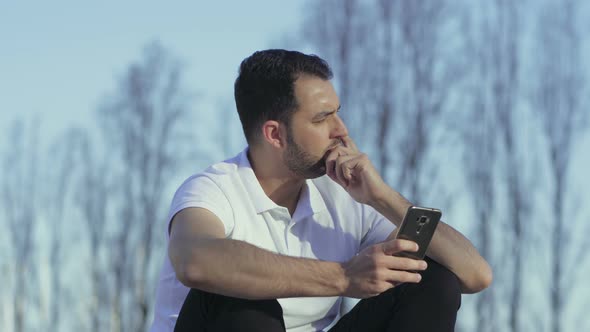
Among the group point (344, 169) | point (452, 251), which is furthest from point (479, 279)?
point (344, 169)

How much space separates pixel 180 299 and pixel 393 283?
0.81 metres

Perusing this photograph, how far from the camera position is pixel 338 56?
15.3m

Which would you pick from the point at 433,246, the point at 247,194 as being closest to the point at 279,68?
the point at 247,194

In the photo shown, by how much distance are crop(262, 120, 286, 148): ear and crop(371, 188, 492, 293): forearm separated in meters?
0.48

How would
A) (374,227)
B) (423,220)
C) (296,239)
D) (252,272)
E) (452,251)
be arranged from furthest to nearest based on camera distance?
(374,227), (296,239), (452,251), (423,220), (252,272)

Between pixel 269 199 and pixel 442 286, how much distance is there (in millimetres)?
761

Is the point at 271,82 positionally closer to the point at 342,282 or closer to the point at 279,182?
the point at 279,182

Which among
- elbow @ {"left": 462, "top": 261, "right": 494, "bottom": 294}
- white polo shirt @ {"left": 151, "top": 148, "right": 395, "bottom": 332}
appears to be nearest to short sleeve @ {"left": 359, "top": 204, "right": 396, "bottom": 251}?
white polo shirt @ {"left": 151, "top": 148, "right": 395, "bottom": 332}

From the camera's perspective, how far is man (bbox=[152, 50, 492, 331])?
3.00m

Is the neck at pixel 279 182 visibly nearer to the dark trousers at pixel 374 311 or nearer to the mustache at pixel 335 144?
the mustache at pixel 335 144

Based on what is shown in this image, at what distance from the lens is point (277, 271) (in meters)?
2.98

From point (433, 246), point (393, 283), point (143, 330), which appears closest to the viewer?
point (393, 283)

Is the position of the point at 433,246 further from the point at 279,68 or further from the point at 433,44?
the point at 433,44

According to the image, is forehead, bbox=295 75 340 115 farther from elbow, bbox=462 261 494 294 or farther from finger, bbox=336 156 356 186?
elbow, bbox=462 261 494 294
